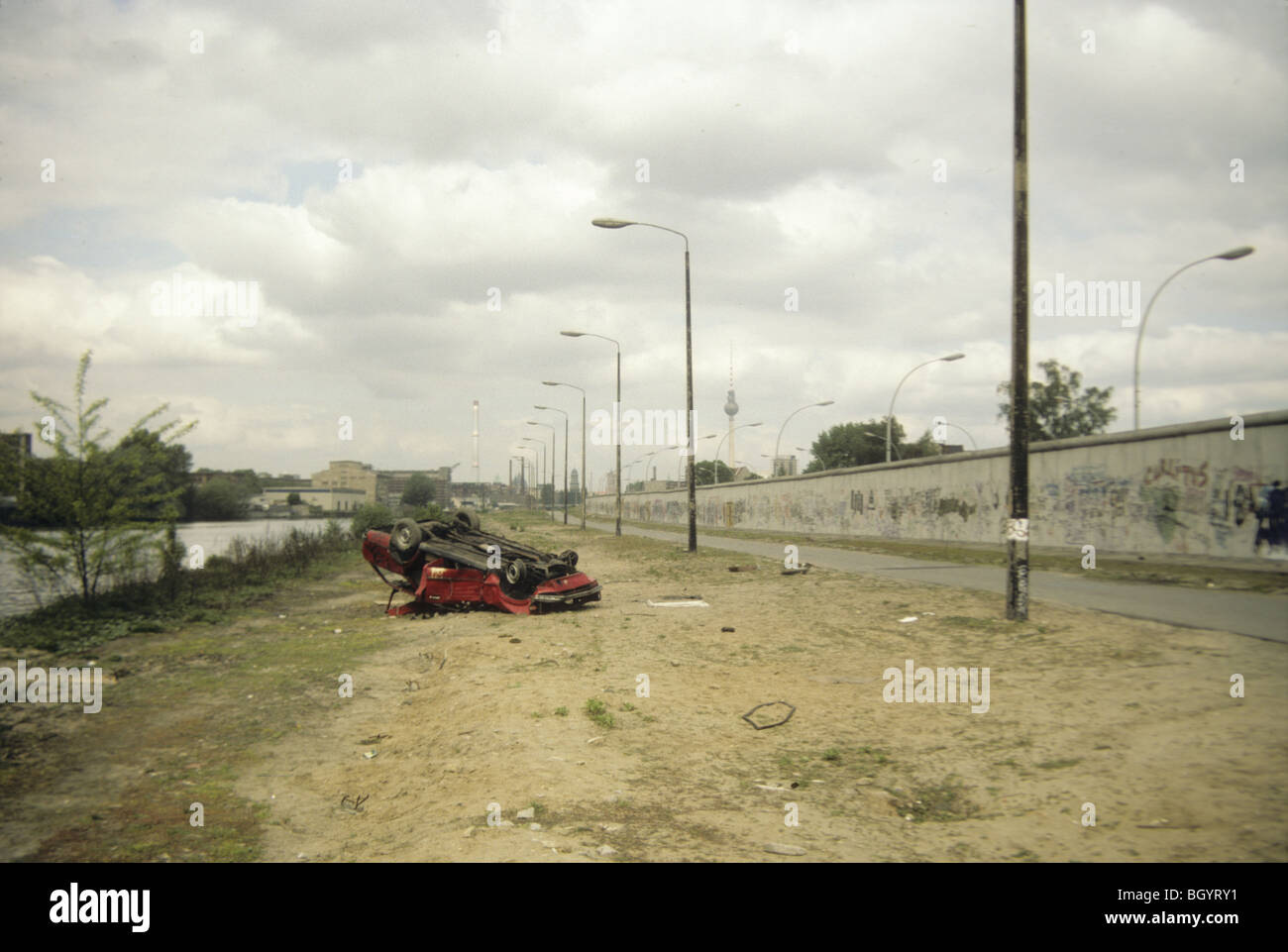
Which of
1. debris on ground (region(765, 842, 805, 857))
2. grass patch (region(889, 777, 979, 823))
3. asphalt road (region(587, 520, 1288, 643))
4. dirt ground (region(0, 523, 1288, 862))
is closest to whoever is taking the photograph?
debris on ground (region(765, 842, 805, 857))

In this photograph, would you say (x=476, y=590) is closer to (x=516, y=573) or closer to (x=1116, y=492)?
(x=516, y=573)

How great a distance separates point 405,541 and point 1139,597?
40.5ft

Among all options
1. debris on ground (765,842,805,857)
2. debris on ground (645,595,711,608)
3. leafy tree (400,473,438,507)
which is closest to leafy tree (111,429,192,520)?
debris on ground (645,595,711,608)

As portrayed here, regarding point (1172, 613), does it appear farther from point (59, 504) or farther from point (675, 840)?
point (59, 504)

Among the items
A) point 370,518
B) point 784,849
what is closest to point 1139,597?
point 784,849

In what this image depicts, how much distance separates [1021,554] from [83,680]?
1196 cm

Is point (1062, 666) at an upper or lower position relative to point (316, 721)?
upper

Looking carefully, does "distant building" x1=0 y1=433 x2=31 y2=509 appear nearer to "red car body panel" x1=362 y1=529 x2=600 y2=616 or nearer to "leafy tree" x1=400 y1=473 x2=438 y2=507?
"red car body panel" x1=362 y1=529 x2=600 y2=616

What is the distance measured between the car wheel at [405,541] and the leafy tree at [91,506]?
4308mm

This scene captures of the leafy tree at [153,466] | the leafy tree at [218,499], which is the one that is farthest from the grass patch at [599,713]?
the leafy tree at [218,499]

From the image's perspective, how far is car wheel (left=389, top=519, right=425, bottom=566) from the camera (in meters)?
14.1

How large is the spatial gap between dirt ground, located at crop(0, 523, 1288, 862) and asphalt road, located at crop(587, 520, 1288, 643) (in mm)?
880

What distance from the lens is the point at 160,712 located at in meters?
8.11
